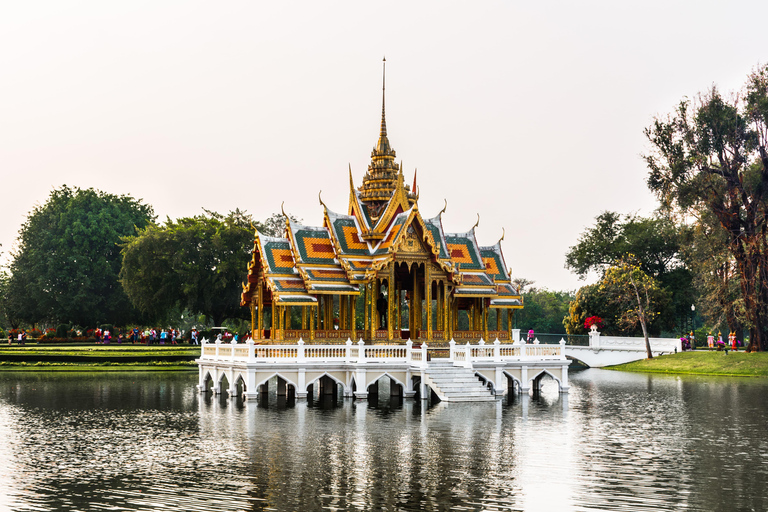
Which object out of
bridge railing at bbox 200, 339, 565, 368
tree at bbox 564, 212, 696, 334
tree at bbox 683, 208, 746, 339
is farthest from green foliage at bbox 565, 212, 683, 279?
bridge railing at bbox 200, 339, 565, 368

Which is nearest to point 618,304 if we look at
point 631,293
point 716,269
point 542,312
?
point 631,293

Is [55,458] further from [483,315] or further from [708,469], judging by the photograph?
[483,315]

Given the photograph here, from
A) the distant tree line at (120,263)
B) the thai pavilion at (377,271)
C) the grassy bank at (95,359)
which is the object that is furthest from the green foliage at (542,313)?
the thai pavilion at (377,271)

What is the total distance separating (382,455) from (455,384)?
39.9 feet

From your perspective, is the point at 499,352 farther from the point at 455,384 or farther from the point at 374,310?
the point at 374,310

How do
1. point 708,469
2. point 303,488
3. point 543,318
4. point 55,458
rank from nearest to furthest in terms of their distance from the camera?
point 303,488 → point 708,469 → point 55,458 → point 543,318

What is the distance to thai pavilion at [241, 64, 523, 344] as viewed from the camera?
34031mm

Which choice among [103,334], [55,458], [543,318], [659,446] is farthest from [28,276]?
[659,446]

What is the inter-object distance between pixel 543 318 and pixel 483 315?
186ft

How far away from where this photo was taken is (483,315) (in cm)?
3716

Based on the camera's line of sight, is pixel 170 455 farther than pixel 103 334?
No

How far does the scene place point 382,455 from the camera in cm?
1936

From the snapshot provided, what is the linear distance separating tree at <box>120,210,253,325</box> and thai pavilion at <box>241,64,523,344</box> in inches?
Result: 1014

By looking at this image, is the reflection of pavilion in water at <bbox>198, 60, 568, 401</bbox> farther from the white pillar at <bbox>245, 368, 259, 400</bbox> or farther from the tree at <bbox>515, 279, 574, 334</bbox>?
the tree at <bbox>515, 279, 574, 334</bbox>
